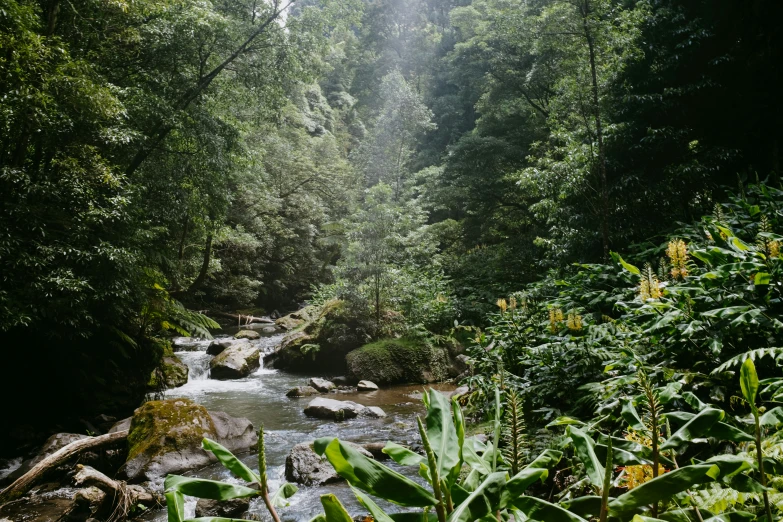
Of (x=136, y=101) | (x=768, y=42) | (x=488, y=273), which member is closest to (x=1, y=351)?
(x=136, y=101)

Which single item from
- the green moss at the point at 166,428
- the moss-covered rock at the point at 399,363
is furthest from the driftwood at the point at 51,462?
the moss-covered rock at the point at 399,363

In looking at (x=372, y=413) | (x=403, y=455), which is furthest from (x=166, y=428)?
(x=403, y=455)

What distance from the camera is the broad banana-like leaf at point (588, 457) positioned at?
674 mm

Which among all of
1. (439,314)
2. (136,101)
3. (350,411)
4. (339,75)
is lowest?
(350,411)


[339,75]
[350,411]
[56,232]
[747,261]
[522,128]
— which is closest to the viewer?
[747,261]

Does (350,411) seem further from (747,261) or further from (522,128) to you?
(522,128)

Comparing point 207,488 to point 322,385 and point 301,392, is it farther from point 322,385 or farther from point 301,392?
point 322,385

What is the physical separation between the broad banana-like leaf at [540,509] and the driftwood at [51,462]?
5979 millimetres

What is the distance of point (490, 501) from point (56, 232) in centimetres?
745

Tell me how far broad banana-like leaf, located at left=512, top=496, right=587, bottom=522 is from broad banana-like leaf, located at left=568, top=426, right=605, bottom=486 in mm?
100

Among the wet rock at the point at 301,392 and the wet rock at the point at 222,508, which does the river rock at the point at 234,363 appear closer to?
the wet rock at the point at 301,392

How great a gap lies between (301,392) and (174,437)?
3886 millimetres

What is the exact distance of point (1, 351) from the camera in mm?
6828

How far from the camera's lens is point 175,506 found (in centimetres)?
57
